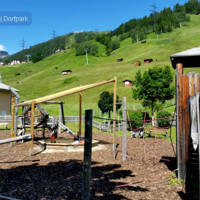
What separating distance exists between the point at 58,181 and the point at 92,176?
45.4 inches

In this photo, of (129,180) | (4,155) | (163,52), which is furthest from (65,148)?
(163,52)

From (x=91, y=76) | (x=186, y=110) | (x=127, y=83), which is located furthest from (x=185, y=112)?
(x=91, y=76)

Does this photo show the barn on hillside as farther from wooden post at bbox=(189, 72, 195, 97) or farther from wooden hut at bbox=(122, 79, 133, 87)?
wooden hut at bbox=(122, 79, 133, 87)

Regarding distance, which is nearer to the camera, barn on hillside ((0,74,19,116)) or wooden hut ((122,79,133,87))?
barn on hillside ((0,74,19,116))

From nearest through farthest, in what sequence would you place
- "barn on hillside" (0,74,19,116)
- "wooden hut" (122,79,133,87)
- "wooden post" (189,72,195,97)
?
1. "wooden post" (189,72,195,97)
2. "barn on hillside" (0,74,19,116)
3. "wooden hut" (122,79,133,87)

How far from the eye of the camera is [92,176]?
708 cm

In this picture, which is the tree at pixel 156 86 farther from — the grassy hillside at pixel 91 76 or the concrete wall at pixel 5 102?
the concrete wall at pixel 5 102

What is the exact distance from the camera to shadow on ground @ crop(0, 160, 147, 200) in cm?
565

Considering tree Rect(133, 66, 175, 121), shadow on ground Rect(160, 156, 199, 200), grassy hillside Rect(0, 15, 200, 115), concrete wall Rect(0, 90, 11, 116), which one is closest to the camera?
shadow on ground Rect(160, 156, 199, 200)

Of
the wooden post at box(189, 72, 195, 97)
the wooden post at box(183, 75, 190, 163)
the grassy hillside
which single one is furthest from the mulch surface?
the grassy hillside

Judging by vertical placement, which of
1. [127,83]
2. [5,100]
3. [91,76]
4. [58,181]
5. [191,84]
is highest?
[91,76]

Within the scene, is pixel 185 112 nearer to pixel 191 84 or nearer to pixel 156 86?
pixel 191 84

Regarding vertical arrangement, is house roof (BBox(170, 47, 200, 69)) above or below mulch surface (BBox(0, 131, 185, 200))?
above

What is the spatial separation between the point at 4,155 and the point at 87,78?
60181 millimetres
